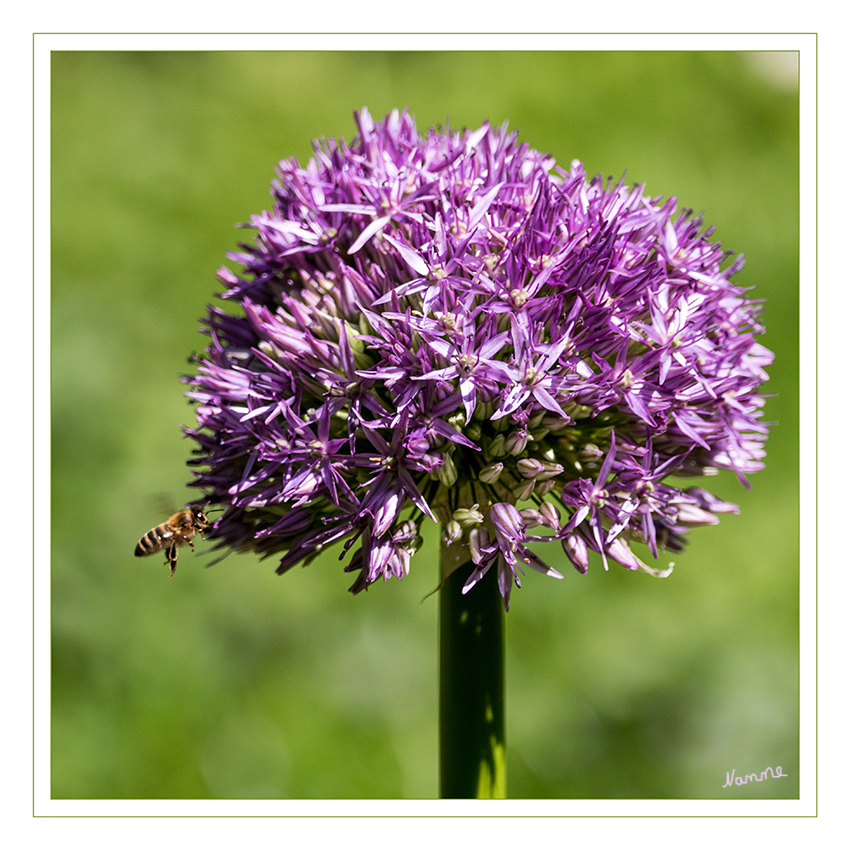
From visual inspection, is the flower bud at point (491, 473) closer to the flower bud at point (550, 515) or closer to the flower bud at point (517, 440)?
the flower bud at point (517, 440)

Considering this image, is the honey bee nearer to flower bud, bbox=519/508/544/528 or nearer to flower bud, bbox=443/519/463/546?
flower bud, bbox=443/519/463/546

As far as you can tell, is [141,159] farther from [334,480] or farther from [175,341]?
[334,480]

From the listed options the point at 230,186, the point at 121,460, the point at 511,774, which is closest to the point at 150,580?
the point at 121,460

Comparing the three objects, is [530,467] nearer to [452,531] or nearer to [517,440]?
[517,440]

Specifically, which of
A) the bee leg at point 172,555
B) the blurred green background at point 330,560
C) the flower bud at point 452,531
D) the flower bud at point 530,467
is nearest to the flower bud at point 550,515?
the flower bud at point 530,467

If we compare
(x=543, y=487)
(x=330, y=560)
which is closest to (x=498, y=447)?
(x=543, y=487)

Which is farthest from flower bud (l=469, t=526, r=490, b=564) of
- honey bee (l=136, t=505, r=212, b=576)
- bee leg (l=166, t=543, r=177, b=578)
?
bee leg (l=166, t=543, r=177, b=578)
